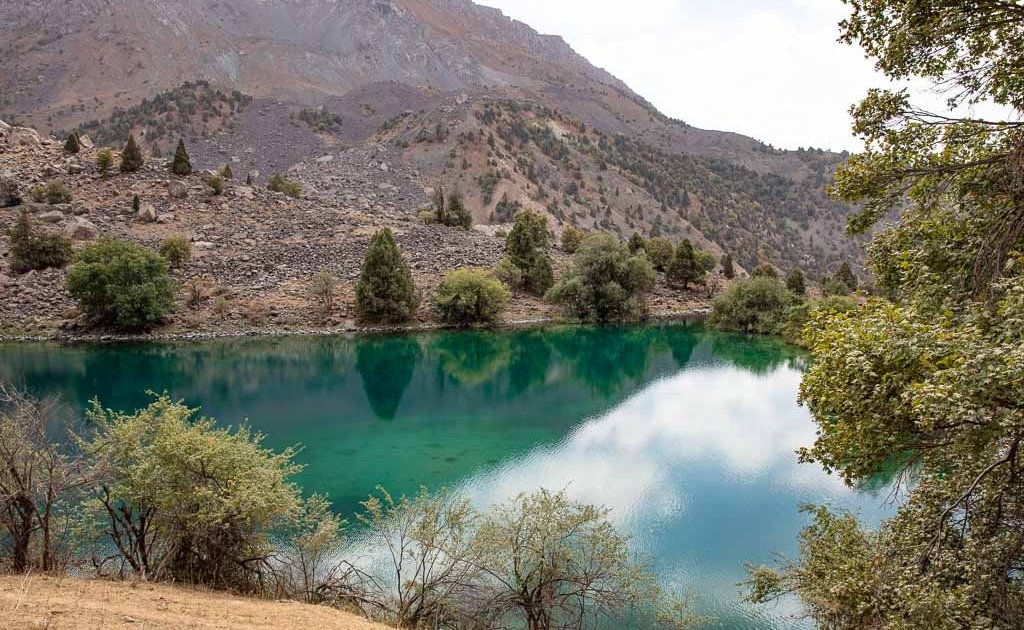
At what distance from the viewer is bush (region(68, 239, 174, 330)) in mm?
40844

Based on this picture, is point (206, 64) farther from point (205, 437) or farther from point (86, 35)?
point (205, 437)

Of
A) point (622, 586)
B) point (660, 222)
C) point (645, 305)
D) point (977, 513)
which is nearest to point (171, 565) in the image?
point (622, 586)

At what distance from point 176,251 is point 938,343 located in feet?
178

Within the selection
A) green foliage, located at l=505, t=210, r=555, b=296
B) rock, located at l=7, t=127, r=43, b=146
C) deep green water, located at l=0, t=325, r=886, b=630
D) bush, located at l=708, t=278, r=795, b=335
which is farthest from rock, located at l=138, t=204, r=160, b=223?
bush, located at l=708, t=278, r=795, b=335

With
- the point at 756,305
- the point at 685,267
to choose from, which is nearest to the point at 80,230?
the point at 685,267

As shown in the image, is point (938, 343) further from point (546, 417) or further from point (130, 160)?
point (130, 160)

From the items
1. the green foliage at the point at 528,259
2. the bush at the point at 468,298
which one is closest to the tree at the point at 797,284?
the green foliage at the point at 528,259

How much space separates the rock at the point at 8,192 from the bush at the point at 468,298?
121 feet

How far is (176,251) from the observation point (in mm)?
49156

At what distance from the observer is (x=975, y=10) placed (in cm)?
652

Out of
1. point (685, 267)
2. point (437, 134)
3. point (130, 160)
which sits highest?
point (437, 134)

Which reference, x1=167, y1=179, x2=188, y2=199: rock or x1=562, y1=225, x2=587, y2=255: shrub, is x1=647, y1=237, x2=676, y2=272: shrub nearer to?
x1=562, y1=225, x2=587, y2=255: shrub

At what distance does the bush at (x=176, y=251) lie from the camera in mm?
48844

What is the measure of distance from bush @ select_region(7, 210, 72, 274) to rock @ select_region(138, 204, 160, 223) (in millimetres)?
7526
